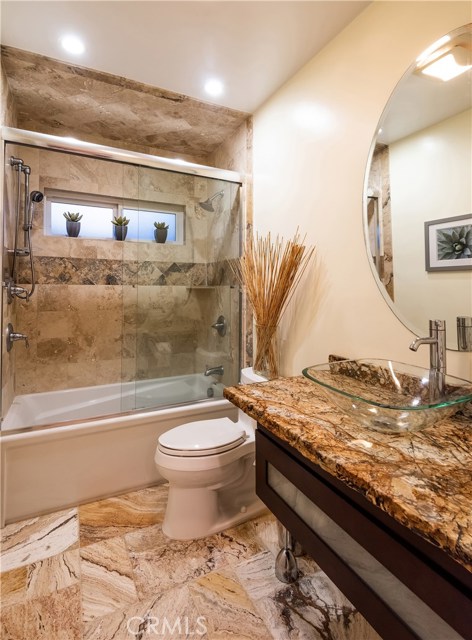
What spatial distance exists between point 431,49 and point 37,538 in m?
2.63

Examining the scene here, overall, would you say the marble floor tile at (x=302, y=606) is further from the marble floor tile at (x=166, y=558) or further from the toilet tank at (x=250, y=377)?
the toilet tank at (x=250, y=377)

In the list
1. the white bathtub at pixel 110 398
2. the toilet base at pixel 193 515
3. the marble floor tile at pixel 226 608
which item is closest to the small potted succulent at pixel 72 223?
the white bathtub at pixel 110 398

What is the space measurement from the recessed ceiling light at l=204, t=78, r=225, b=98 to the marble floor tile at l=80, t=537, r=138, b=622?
8.26ft

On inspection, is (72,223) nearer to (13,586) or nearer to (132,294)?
(132,294)

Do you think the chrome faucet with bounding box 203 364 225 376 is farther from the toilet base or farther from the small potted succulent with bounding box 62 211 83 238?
the small potted succulent with bounding box 62 211 83 238

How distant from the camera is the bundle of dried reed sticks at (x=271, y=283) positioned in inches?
67.2

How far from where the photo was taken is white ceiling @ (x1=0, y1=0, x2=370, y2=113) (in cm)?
137

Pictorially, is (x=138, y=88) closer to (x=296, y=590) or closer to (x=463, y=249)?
(x=463, y=249)

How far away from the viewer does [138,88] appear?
192 centimetres

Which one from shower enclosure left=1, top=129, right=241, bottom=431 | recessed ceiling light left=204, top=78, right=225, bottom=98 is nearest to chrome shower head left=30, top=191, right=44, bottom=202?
shower enclosure left=1, top=129, right=241, bottom=431

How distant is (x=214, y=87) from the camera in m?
1.91

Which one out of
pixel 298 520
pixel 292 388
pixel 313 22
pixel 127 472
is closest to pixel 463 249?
pixel 292 388

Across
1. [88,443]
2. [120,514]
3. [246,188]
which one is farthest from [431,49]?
[120,514]

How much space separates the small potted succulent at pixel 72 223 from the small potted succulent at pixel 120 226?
0.83 ft
